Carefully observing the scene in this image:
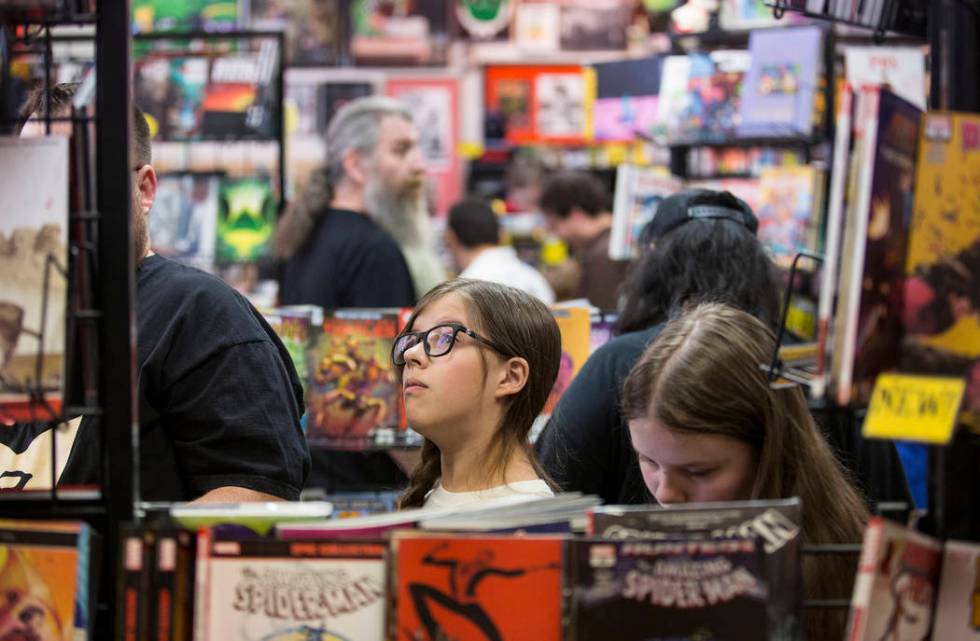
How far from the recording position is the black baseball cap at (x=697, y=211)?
9.64 ft

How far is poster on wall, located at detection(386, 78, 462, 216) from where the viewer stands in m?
10.1

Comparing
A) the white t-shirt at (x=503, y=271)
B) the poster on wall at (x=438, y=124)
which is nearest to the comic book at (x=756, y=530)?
the white t-shirt at (x=503, y=271)

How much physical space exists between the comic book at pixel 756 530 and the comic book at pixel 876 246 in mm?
146

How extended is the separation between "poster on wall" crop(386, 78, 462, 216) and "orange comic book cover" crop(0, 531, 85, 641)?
28.8 ft

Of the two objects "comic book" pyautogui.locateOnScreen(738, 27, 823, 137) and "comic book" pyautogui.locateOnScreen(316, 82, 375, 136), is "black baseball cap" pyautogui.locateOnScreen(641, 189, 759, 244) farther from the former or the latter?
"comic book" pyautogui.locateOnScreen(316, 82, 375, 136)

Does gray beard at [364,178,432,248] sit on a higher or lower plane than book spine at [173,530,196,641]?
higher

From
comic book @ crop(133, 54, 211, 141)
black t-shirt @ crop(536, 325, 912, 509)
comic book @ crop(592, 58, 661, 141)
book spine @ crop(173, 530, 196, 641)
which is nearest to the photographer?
book spine @ crop(173, 530, 196, 641)

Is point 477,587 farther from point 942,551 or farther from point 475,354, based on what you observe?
point 475,354

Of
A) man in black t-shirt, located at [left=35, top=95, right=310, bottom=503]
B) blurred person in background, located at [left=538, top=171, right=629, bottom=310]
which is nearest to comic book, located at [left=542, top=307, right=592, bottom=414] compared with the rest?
man in black t-shirt, located at [left=35, top=95, right=310, bottom=503]

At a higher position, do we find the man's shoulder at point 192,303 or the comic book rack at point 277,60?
the comic book rack at point 277,60

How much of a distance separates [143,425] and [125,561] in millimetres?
868

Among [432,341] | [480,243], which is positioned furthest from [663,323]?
[480,243]

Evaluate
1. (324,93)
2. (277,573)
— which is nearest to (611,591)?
(277,573)

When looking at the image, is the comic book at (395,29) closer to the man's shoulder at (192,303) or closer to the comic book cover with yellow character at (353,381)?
the comic book cover with yellow character at (353,381)
